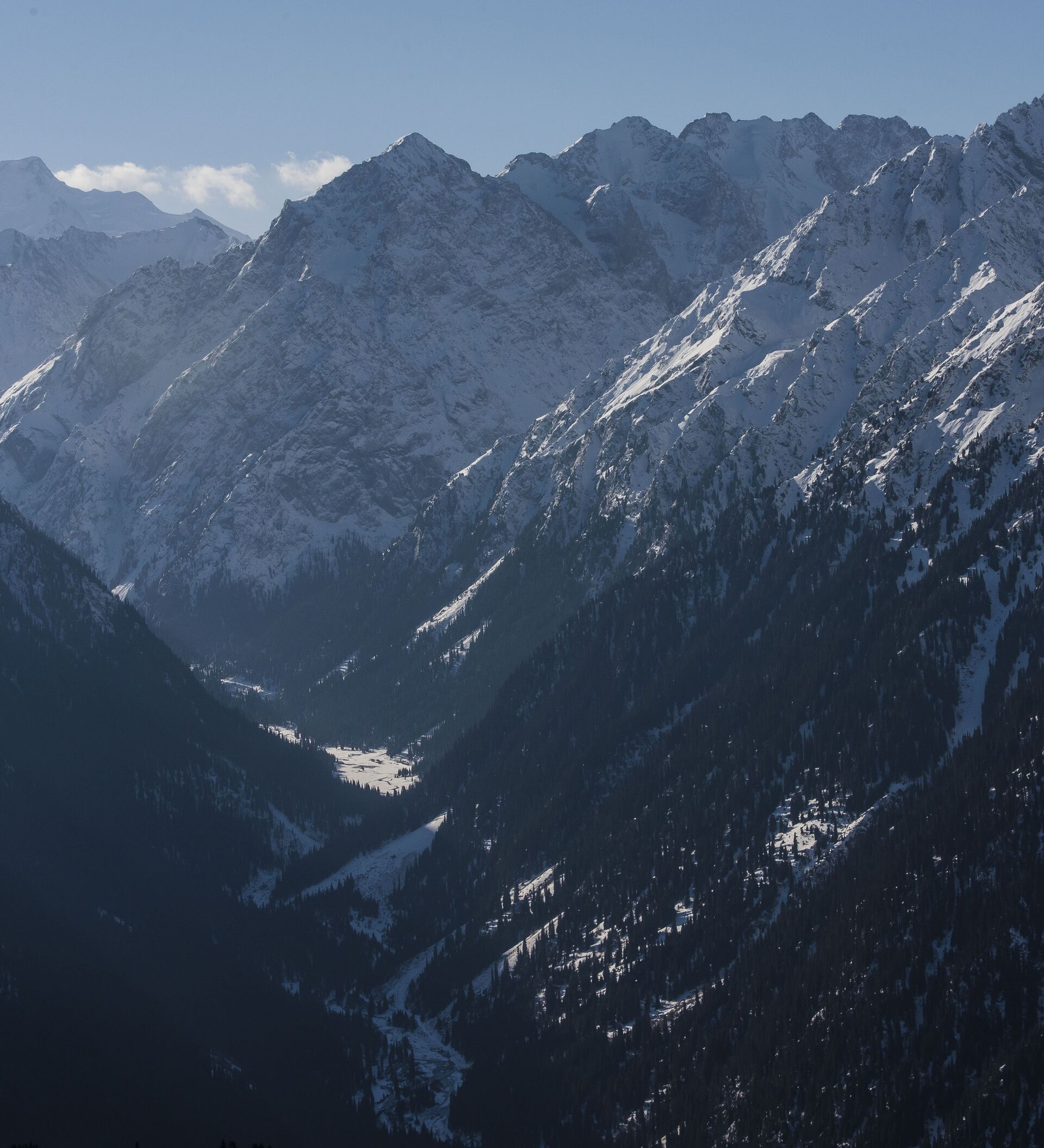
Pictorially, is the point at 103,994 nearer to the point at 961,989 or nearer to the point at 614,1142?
the point at 614,1142

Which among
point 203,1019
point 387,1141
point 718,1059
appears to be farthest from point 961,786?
point 203,1019

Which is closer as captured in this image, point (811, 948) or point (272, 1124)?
point (272, 1124)

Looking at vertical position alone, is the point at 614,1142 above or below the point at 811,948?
below

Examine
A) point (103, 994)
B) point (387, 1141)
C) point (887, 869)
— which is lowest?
point (387, 1141)

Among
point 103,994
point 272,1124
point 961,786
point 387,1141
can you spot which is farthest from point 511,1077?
point 961,786

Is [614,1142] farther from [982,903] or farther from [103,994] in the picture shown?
[103,994]

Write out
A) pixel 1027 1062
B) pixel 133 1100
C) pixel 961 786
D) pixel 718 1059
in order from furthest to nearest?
pixel 961 786, pixel 718 1059, pixel 133 1100, pixel 1027 1062

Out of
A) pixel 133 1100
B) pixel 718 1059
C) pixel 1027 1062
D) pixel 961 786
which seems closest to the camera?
pixel 1027 1062

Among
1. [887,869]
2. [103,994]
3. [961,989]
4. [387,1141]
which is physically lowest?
[387,1141]

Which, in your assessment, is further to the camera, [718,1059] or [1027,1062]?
[718,1059]
